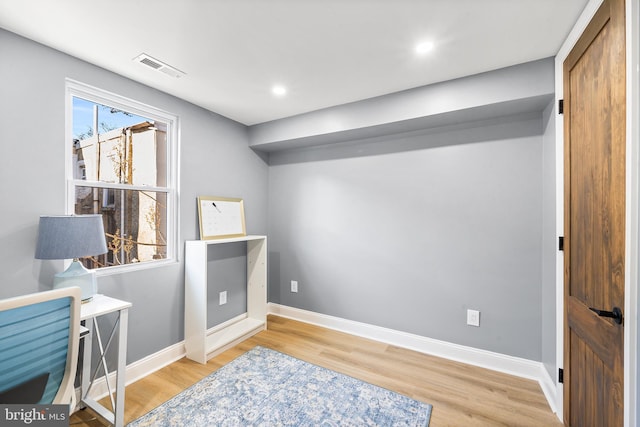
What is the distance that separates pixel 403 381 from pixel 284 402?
0.95 metres

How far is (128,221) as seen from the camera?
2273mm

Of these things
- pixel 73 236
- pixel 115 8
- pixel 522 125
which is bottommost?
pixel 73 236

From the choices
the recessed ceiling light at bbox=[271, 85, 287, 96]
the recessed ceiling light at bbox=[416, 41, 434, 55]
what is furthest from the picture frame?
the recessed ceiling light at bbox=[416, 41, 434, 55]

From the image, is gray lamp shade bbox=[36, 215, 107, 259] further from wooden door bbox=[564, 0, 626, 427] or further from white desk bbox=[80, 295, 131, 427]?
wooden door bbox=[564, 0, 626, 427]

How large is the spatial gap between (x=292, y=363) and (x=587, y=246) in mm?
2228

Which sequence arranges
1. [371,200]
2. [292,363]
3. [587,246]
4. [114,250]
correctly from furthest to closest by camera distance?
[371,200], [292,363], [114,250], [587,246]

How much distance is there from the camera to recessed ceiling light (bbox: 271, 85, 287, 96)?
233 centimetres

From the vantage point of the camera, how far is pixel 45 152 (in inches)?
68.1

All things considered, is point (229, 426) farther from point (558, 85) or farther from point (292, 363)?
point (558, 85)

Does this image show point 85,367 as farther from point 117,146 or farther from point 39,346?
point 117,146

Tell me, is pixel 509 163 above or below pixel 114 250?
above

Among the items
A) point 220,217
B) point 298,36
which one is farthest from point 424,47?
point 220,217

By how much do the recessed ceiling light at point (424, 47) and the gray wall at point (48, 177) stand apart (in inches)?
82.8

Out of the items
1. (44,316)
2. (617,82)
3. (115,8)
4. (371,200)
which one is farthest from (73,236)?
(617,82)
